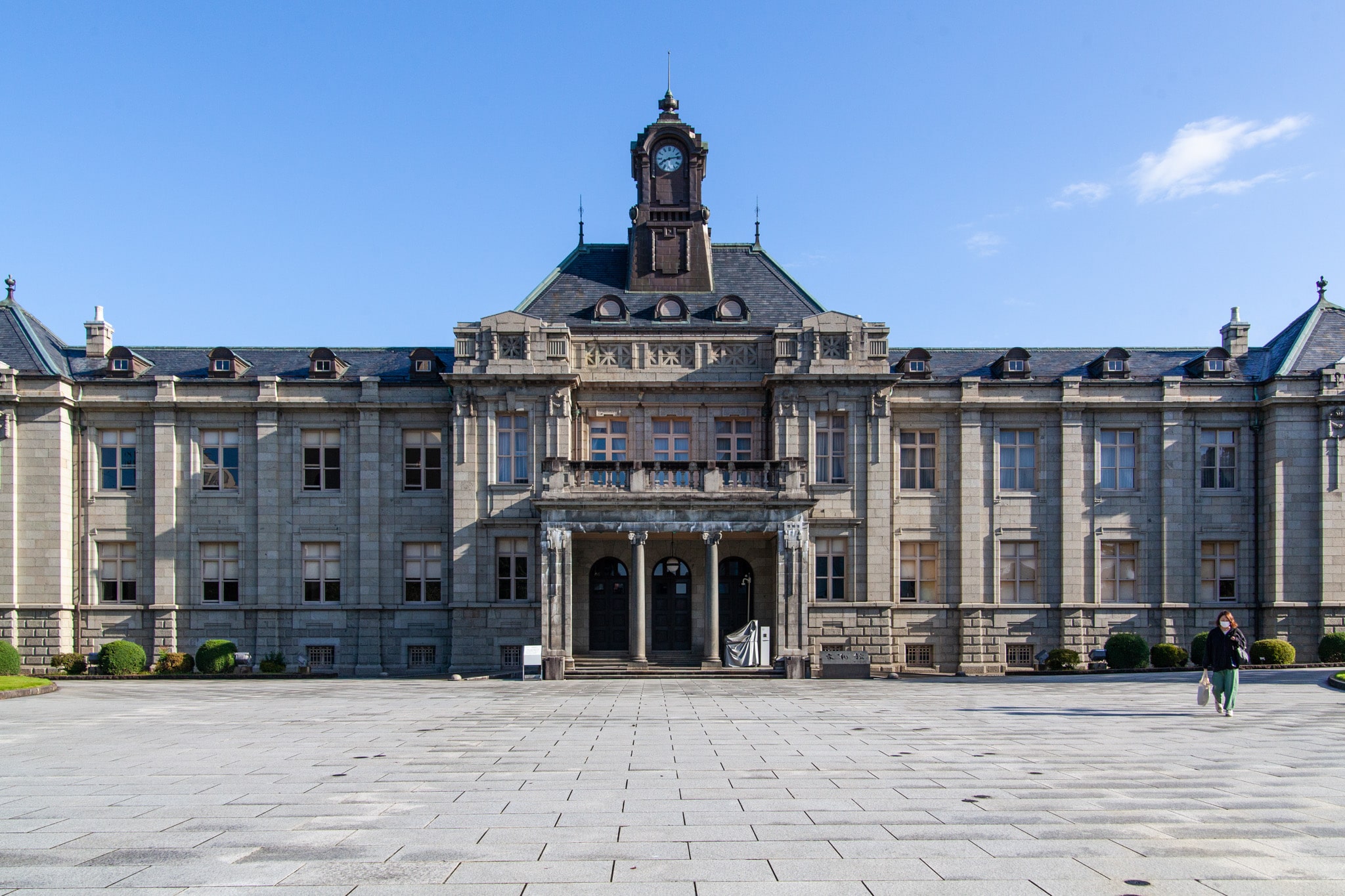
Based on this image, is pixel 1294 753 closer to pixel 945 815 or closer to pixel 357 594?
pixel 945 815

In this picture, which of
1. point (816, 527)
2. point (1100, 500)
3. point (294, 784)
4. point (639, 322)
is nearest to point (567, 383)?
point (639, 322)

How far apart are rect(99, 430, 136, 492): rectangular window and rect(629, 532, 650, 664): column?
20424 mm

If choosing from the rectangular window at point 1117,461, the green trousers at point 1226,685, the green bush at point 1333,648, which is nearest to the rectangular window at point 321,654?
the green trousers at point 1226,685

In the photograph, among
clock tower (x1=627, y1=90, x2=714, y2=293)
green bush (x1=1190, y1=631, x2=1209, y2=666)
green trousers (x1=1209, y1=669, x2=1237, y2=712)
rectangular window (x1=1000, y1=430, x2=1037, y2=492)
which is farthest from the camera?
clock tower (x1=627, y1=90, x2=714, y2=293)

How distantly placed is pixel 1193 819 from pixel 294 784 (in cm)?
1171

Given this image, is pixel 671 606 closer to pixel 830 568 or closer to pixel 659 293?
pixel 830 568

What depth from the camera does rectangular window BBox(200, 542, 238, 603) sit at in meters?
39.7

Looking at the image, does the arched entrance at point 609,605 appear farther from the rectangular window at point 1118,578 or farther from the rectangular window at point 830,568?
the rectangular window at point 1118,578

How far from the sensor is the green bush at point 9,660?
3475 centimetres

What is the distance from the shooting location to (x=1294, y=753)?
1647cm

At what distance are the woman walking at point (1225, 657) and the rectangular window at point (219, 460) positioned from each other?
3429cm

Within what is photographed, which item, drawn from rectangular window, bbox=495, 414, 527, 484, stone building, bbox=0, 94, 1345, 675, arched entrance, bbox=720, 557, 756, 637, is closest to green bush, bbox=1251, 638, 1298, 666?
stone building, bbox=0, 94, 1345, 675

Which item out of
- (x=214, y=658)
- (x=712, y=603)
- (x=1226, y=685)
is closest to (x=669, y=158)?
(x=712, y=603)

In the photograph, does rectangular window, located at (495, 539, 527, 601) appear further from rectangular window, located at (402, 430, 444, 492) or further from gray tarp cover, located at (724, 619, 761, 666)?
gray tarp cover, located at (724, 619, 761, 666)
